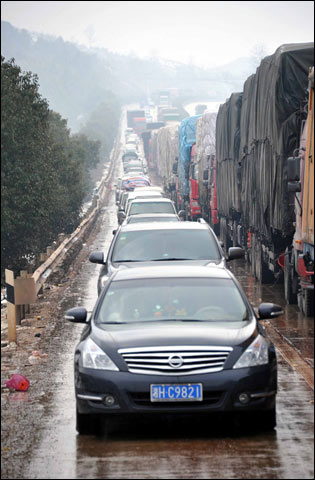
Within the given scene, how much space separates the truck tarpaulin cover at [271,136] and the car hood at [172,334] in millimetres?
7170

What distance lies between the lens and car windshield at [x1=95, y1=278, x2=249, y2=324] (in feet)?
31.0

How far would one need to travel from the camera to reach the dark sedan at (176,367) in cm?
840

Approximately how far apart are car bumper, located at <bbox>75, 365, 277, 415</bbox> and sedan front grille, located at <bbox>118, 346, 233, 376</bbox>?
0.07m

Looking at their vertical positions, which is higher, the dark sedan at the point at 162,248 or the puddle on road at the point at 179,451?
the dark sedan at the point at 162,248

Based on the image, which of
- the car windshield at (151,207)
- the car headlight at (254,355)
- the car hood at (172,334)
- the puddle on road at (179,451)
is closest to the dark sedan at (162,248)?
the car hood at (172,334)

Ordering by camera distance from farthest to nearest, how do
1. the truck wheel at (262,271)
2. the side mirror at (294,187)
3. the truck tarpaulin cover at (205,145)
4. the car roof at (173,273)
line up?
the truck tarpaulin cover at (205,145)
the truck wheel at (262,271)
the side mirror at (294,187)
the car roof at (173,273)

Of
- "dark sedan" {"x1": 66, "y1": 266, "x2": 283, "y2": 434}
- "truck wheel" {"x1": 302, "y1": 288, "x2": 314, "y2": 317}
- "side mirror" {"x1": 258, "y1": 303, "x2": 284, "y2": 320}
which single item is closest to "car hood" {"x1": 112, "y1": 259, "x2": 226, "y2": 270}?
"truck wheel" {"x1": 302, "y1": 288, "x2": 314, "y2": 317}

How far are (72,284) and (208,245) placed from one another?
878 centimetres

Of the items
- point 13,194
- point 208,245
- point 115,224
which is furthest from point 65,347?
point 115,224

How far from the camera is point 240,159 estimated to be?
24859 mm

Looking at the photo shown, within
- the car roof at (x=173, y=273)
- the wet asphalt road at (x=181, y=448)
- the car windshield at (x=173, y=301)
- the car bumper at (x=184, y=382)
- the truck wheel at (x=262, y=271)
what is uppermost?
the car roof at (x=173, y=273)

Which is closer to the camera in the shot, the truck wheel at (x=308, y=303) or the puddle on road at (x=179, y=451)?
→ the puddle on road at (x=179, y=451)

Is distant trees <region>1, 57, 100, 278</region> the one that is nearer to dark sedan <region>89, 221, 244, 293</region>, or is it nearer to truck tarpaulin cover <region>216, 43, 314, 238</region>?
truck tarpaulin cover <region>216, 43, 314, 238</region>

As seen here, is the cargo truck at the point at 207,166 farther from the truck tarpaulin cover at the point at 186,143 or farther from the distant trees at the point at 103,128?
the distant trees at the point at 103,128
